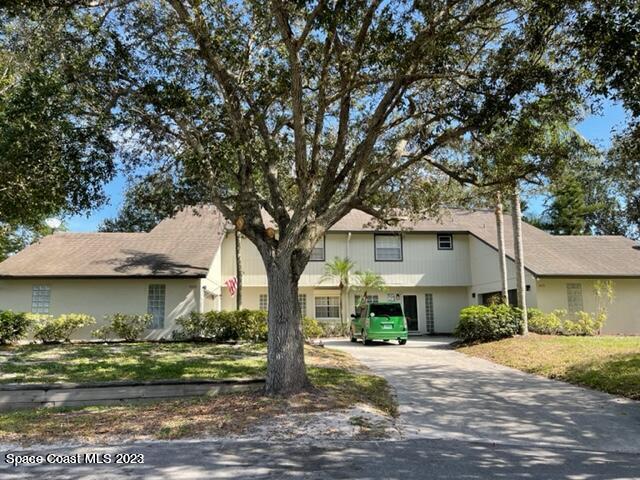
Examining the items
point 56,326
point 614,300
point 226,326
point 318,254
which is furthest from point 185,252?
point 614,300

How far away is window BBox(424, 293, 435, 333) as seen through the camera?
27766 millimetres

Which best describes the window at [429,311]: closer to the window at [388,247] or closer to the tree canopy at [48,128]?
the window at [388,247]

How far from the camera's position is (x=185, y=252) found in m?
22.6

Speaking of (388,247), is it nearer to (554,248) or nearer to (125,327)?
(554,248)

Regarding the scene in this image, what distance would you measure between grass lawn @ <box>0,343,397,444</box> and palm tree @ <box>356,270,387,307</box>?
29.7 ft

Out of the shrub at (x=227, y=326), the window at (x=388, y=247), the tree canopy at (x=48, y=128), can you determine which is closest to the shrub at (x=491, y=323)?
the shrub at (x=227, y=326)

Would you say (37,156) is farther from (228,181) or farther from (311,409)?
(311,409)

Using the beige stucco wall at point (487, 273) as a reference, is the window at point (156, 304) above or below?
below

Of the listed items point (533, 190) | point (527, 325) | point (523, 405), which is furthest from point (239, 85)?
point (527, 325)

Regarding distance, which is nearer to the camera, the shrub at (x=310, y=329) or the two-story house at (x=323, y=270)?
the two-story house at (x=323, y=270)

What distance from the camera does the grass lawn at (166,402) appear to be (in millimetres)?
7250

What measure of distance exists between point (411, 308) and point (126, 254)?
14572mm

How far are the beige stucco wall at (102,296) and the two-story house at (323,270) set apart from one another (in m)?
0.04

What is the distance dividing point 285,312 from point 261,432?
255 centimetres
